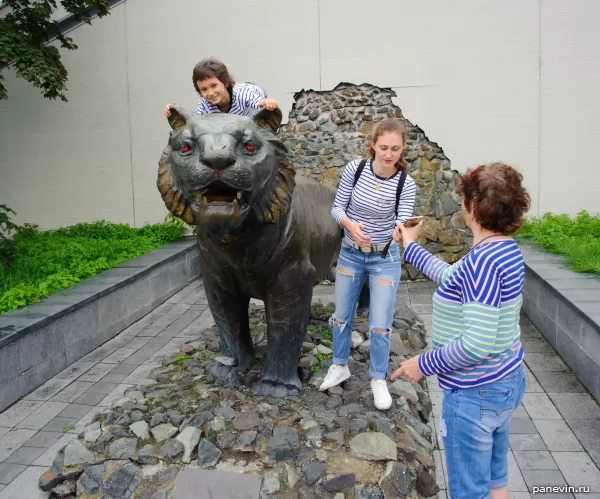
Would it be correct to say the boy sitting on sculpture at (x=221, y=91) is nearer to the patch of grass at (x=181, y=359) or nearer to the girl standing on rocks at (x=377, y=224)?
the girl standing on rocks at (x=377, y=224)

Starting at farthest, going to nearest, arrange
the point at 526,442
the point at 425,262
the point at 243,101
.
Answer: the point at 526,442 < the point at 243,101 < the point at 425,262

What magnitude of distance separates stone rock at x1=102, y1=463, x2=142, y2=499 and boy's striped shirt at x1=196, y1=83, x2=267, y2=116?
6.33 ft

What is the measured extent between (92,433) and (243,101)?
79.2 inches

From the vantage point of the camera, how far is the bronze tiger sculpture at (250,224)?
99.5 inches

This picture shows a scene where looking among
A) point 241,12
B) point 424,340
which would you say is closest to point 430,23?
point 241,12

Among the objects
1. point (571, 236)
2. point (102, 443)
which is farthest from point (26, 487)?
point (571, 236)

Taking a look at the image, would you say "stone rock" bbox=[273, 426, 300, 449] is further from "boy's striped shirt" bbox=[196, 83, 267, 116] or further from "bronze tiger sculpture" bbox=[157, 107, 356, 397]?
"boy's striped shirt" bbox=[196, 83, 267, 116]

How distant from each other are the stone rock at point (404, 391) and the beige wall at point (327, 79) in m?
4.51

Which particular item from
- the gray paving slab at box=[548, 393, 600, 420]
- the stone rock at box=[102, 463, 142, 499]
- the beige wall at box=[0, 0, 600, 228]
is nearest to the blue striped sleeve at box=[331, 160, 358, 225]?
the stone rock at box=[102, 463, 142, 499]

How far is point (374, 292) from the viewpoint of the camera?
126 inches

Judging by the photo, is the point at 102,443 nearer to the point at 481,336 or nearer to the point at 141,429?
the point at 141,429

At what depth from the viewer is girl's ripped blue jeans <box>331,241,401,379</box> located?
3.19 m

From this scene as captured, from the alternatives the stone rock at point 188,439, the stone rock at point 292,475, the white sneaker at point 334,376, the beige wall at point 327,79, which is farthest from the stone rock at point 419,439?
the beige wall at point 327,79

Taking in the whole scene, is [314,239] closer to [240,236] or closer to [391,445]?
[240,236]
